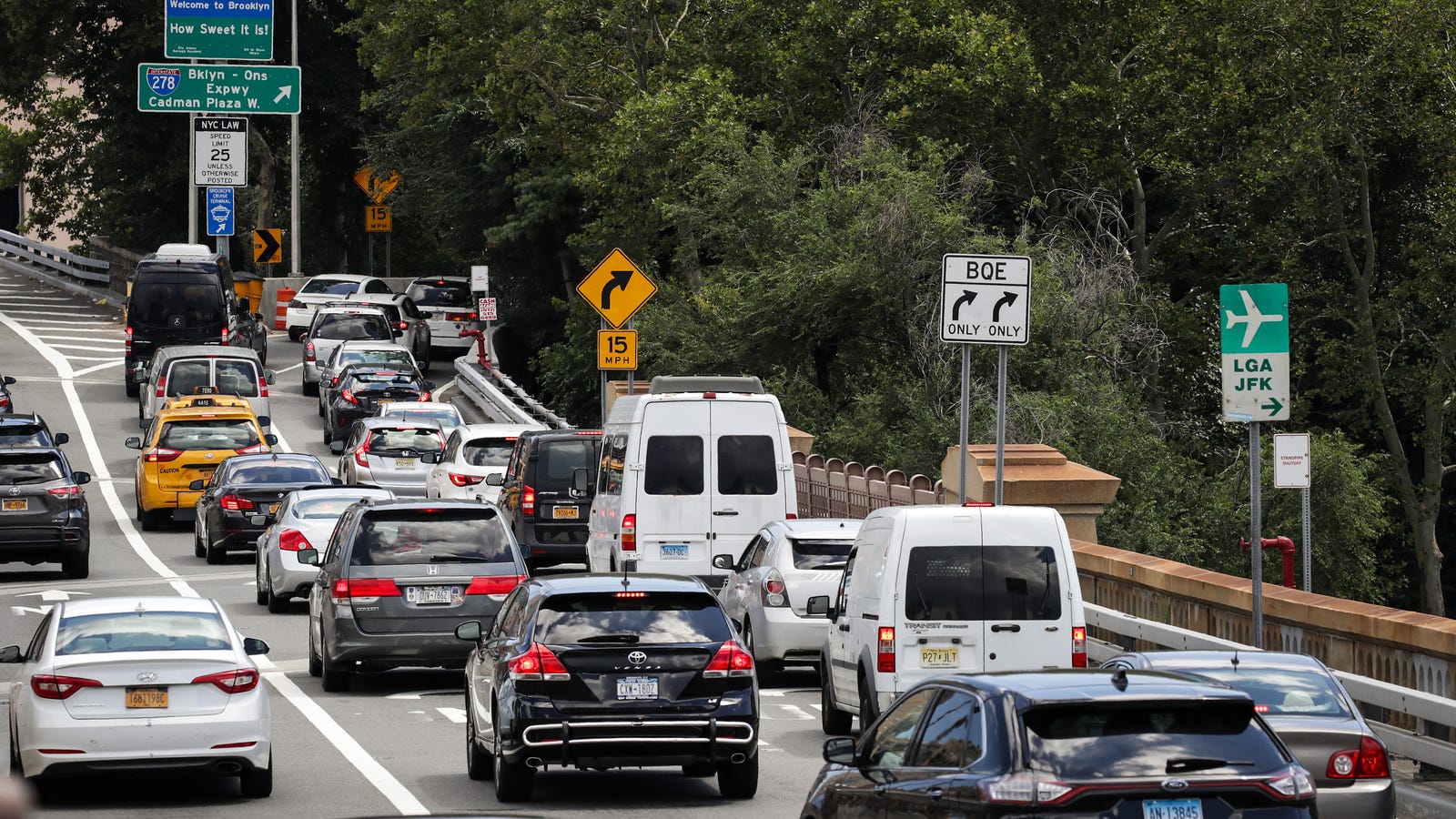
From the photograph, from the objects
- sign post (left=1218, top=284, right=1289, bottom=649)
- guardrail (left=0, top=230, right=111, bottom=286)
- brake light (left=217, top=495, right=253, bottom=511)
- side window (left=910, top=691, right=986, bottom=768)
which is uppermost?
guardrail (left=0, top=230, right=111, bottom=286)

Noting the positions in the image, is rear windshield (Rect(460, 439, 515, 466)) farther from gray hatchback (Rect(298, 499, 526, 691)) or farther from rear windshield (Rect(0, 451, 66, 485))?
gray hatchback (Rect(298, 499, 526, 691))

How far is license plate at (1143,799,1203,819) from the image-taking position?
7.32 m

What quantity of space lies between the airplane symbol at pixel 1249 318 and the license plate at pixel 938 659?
3176 mm

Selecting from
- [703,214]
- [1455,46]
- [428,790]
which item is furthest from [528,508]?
[1455,46]

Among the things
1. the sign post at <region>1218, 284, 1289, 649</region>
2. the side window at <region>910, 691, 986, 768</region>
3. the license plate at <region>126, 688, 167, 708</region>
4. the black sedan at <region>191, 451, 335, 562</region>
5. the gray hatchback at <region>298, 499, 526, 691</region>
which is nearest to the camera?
the side window at <region>910, 691, 986, 768</region>

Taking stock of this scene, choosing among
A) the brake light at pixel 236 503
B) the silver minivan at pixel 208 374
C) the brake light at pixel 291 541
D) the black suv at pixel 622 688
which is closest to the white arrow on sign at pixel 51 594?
the brake light at pixel 291 541

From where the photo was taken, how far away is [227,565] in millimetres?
29531

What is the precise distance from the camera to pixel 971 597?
14312 millimetres

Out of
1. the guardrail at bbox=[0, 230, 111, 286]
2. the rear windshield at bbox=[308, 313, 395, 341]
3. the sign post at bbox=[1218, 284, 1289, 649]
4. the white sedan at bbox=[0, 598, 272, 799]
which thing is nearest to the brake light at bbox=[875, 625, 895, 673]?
the sign post at bbox=[1218, 284, 1289, 649]

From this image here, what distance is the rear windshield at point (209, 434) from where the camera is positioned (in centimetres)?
3306

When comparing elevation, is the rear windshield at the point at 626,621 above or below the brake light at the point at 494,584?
above

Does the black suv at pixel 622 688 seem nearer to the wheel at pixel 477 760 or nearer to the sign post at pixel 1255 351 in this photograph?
the wheel at pixel 477 760

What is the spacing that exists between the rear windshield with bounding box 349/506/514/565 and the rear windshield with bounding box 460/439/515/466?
41.4 ft

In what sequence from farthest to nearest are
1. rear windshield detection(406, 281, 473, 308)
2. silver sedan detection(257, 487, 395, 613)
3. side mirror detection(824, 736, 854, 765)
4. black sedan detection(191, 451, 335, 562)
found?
rear windshield detection(406, 281, 473, 308) → black sedan detection(191, 451, 335, 562) → silver sedan detection(257, 487, 395, 613) → side mirror detection(824, 736, 854, 765)
